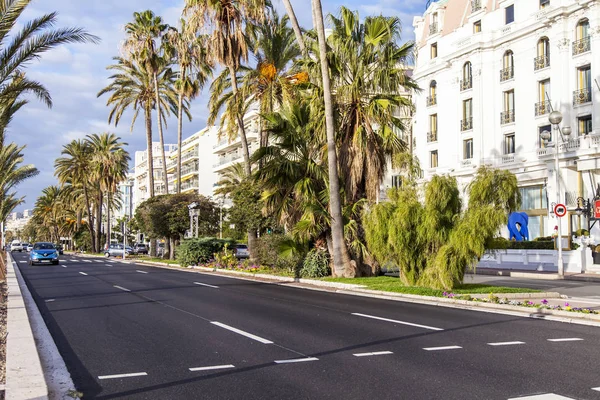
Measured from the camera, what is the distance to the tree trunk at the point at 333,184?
22859 mm

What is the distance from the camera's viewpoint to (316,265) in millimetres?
24312

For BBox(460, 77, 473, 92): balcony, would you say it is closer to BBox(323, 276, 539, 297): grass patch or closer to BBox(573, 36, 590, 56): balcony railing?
BBox(573, 36, 590, 56): balcony railing

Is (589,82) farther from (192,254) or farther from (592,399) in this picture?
(592,399)

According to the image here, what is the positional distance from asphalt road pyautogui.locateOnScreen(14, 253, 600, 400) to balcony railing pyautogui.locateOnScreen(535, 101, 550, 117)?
29.3 m

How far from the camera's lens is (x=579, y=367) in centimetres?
813

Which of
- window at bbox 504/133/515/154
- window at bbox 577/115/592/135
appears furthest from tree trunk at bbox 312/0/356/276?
window at bbox 504/133/515/154

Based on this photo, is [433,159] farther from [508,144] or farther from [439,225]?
[439,225]

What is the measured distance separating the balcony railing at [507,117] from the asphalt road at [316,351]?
31414mm

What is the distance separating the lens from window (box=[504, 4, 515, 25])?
43.4m

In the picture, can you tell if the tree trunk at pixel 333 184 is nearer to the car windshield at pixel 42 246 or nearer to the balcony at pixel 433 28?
the car windshield at pixel 42 246

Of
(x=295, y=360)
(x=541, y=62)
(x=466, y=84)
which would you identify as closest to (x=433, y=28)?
(x=466, y=84)

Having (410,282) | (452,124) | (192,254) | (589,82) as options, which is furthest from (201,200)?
(410,282)

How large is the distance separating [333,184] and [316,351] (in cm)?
1396

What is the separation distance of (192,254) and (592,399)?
32.9 metres
